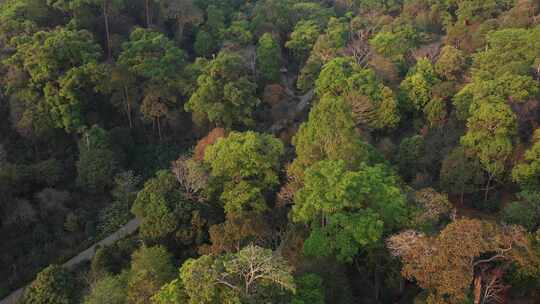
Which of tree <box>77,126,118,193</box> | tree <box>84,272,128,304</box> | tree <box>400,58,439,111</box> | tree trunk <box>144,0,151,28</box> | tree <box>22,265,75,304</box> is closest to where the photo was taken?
tree <box>84,272,128,304</box>

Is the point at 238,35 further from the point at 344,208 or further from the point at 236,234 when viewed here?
the point at 344,208

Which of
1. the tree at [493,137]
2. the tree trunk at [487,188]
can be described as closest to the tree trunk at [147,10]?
the tree at [493,137]

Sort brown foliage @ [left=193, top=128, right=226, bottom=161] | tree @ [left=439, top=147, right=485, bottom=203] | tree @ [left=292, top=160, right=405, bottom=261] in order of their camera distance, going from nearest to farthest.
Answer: tree @ [left=292, top=160, right=405, bottom=261] → tree @ [left=439, top=147, right=485, bottom=203] → brown foliage @ [left=193, top=128, right=226, bottom=161]

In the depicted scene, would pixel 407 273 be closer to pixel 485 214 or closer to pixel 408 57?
pixel 485 214

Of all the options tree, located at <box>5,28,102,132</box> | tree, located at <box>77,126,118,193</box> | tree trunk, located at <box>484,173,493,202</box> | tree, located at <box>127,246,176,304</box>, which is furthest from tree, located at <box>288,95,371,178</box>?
tree, located at <box>5,28,102,132</box>

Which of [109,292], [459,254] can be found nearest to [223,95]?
[109,292]

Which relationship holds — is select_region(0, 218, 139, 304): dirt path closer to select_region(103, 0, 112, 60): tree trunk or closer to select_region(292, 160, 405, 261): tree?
select_region(292, 160, 405, 261): tree

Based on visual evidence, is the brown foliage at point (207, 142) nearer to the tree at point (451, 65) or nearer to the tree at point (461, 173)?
the tree at point (461, 173)
